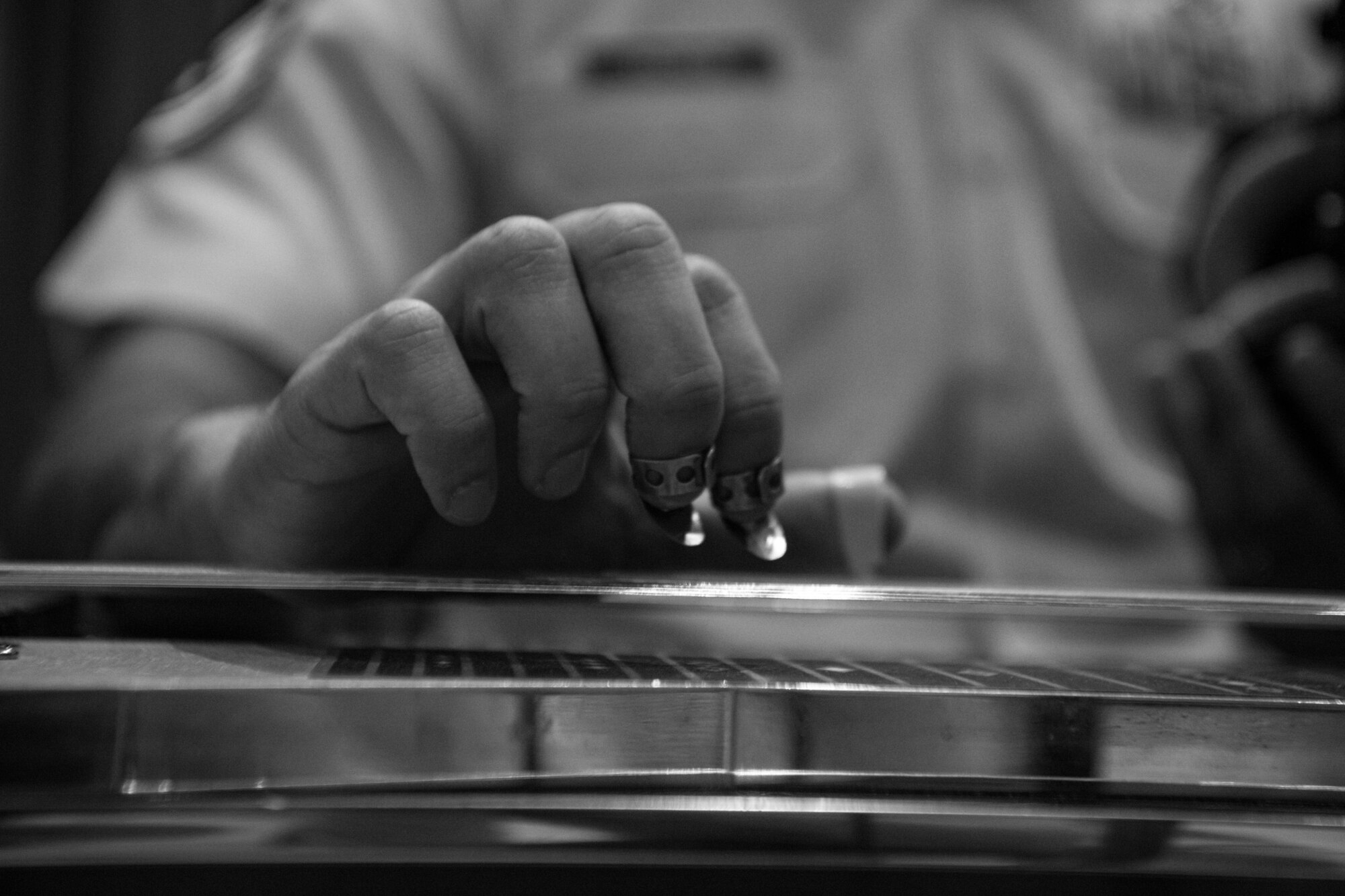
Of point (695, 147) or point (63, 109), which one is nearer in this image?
point (695, 147)

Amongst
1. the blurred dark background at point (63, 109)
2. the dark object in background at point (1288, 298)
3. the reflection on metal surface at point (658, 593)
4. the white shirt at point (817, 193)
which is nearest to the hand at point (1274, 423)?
the dark object in background at point (1288, 298)

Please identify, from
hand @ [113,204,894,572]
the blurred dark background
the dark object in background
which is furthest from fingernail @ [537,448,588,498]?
the blurred dark background

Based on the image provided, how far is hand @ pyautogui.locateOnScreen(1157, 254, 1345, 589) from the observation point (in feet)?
1.37

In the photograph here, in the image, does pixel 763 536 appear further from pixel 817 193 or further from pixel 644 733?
pixel 817 193

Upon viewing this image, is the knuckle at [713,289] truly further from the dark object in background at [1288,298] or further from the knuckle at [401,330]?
the dark object in background at [1288,298]

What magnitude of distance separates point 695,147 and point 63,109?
0.44 m

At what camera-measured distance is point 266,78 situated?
56 centimetres

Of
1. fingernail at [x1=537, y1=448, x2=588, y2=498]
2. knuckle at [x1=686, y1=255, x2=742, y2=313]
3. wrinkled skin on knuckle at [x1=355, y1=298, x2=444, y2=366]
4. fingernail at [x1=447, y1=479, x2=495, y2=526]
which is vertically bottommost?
fingernail at [x1=447, y1=479, x2=495, y2=526]

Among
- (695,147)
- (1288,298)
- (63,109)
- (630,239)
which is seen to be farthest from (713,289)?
(63,109)

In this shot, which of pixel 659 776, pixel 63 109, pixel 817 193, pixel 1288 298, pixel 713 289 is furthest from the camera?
pixel 63 109

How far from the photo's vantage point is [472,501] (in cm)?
22

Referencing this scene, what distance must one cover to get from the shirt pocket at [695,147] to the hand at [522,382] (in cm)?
35

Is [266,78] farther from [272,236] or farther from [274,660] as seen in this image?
[274,660]

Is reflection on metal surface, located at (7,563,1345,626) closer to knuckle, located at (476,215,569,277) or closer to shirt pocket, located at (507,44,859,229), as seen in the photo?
knuckle, located at (476,215,569,277)
